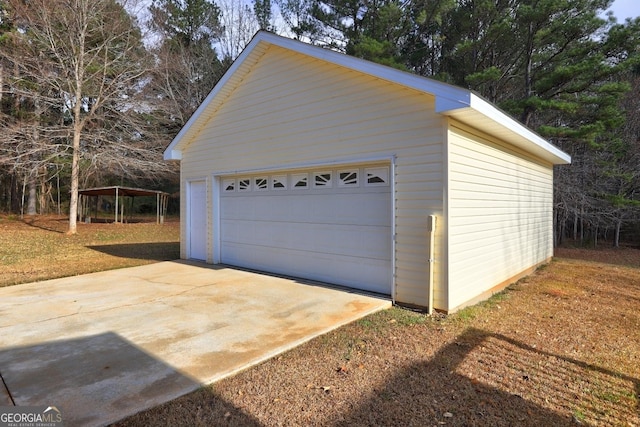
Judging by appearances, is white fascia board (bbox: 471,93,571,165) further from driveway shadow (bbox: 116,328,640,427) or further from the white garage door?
driveway shadow (bbox: 116,328,640,427)

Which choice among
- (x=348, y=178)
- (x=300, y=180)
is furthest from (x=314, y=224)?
(x=348, y=178)

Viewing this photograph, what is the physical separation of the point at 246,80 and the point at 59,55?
37.8ft

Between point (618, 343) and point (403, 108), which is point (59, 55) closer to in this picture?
point (403, 108)

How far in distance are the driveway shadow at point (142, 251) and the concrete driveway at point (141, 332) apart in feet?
10.2

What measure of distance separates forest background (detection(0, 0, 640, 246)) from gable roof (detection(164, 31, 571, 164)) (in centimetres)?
547

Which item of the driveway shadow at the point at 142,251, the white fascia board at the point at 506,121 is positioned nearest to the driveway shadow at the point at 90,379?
the white fascia board at the point at 506,121

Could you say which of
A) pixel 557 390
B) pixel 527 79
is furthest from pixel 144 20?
pixel 557 390

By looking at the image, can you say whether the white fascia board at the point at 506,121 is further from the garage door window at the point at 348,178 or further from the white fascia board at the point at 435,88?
the garage door window at the point at 348,178

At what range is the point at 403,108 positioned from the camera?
16.9 ft

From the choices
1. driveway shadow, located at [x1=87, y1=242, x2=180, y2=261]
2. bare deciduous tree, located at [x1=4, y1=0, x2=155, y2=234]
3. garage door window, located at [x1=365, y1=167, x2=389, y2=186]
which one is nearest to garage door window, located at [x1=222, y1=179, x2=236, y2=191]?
driveway shadow, located at [x1=87, y1=242, x2=180, y2=261]

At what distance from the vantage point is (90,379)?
9.54ft

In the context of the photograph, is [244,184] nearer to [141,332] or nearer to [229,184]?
[229,184]

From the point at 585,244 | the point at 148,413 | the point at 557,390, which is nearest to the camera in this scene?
the point at 148,413

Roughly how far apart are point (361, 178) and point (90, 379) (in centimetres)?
432
